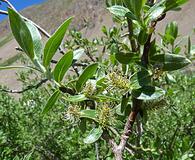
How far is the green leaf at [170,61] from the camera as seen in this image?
0.78 m

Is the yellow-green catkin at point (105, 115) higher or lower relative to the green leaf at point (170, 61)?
lower

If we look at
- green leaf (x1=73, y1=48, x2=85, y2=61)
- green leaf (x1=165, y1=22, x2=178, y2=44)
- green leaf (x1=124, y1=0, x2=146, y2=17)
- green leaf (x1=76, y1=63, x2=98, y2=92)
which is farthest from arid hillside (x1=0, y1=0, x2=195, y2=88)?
green leaf (x1=124, y1=0, x2=146, y2=17)

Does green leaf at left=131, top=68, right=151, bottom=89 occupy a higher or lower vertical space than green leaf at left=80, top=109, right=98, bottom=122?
higher

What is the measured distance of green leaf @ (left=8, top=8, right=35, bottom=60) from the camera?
28.3 inches

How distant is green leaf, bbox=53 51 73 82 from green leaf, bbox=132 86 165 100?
0.13 meters

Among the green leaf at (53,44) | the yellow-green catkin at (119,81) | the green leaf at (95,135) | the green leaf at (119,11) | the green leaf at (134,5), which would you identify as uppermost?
the green leaf at (134,5)

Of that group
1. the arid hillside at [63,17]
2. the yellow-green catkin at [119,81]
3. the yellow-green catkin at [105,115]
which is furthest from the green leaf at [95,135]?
the arid hillside at [63,17]

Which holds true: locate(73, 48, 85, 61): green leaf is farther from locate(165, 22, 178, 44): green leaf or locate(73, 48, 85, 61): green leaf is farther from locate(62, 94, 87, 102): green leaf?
locate(165, 22, 178, 44): green leaf

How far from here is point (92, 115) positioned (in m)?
0.87

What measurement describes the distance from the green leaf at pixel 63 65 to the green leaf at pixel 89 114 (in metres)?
0.11

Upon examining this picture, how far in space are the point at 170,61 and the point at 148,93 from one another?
0.07 meters

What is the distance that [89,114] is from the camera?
0.88 meters

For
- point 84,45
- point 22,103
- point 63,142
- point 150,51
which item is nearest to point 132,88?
point 150,51

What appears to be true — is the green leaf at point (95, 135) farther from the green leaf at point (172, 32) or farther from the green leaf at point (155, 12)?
the green leaf at point (172, 32)
